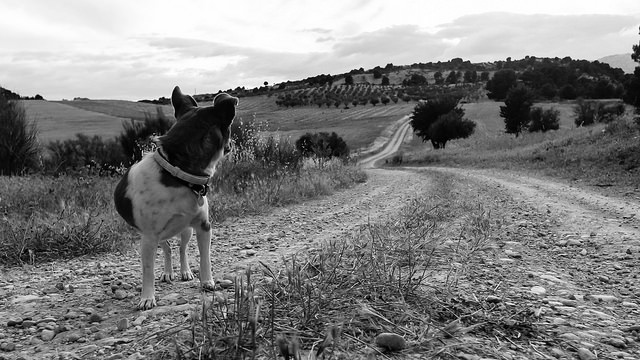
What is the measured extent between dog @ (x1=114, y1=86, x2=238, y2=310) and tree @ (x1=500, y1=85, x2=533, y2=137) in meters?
65.0

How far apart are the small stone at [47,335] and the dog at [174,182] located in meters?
0.62

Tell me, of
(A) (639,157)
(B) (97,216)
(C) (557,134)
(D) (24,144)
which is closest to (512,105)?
(C) (557,134)

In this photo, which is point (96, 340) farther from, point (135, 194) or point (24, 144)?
point (24, 144)

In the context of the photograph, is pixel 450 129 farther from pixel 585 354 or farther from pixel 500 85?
pixel 500 85

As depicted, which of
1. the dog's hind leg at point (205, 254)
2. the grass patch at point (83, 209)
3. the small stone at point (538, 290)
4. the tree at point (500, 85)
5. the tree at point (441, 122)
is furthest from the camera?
the tree at point (500, 85)

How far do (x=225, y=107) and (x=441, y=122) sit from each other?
62.1 m

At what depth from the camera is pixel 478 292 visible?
3.51 metres

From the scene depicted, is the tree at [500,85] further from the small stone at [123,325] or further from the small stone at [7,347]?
the small stone at [7,347]

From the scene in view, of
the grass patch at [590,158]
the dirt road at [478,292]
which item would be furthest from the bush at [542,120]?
the dirt road at [478,292]

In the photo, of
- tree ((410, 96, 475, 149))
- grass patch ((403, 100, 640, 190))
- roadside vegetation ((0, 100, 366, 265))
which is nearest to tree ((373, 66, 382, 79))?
tree ((410, 96, 475, 149))

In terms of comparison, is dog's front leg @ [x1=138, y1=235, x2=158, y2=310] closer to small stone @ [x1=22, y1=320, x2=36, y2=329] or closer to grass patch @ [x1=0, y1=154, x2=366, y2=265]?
small stone @ [x1=22, y1=320, x2=36, y2=329]

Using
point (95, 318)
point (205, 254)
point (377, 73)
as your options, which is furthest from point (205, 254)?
point (377, 73)

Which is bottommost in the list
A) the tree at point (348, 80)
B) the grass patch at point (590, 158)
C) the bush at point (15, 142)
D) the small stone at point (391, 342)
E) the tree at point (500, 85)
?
the grass patch at point (590, 158)

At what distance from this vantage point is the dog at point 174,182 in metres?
3.48
